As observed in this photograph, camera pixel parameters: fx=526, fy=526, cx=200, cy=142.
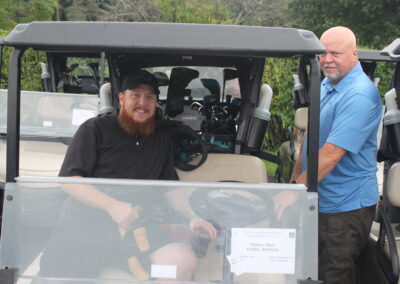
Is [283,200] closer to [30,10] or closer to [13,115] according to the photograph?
[13,115]

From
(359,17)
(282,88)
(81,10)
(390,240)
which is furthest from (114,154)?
(81,10)

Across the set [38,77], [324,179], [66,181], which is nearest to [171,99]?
[324,179]

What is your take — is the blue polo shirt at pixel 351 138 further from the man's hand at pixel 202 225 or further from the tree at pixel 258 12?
the tree at pixel 258 12

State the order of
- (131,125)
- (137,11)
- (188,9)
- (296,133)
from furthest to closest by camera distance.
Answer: (137,11), (188,9), (296,133), (131,125)

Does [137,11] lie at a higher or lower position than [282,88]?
higher

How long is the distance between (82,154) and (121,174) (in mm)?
232

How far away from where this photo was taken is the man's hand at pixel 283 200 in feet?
6.48

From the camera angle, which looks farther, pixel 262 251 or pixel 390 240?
pixel 390 240

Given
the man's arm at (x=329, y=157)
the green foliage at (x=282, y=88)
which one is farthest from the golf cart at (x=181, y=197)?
the green foliage at (x=282, y=88)

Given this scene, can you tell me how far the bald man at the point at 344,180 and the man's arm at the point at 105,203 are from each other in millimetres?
1005

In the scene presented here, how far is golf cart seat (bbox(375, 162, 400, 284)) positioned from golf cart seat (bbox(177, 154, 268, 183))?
671 millimetres

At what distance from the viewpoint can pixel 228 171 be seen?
3.01 metres

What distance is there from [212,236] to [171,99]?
7.24ft

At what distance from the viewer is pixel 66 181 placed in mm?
1979
